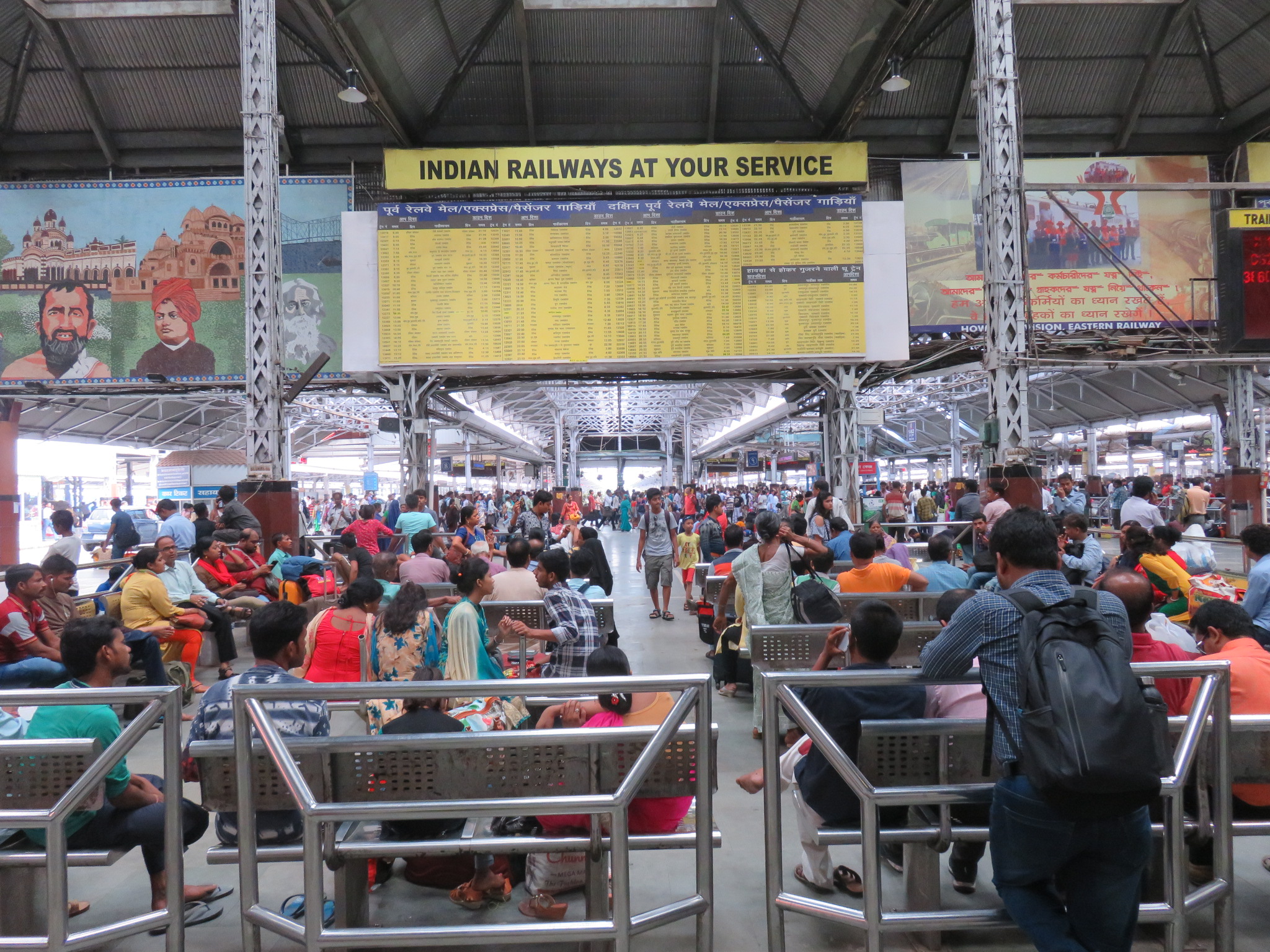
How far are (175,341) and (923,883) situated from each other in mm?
14787

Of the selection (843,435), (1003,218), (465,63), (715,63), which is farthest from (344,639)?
(715,63)

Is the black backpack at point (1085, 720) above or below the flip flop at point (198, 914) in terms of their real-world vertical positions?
above

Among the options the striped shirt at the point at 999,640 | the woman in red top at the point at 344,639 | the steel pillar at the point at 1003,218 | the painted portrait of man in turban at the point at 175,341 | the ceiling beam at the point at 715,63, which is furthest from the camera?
the painted portrait of man in turban at the point at 175,341

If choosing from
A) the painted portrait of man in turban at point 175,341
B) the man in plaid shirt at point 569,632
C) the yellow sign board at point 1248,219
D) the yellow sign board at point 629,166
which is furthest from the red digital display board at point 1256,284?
the painted portrait of man in turban at point 175,341

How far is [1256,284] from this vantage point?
9.38 metres

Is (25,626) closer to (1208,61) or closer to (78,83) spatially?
(78,83)

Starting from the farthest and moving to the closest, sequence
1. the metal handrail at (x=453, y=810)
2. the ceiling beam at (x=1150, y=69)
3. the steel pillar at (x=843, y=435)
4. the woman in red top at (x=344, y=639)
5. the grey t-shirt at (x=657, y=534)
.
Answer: the steel pillar at (x=843, y=435) → the ceiling beam at (x=1150, y=69) → the grey t-shirt at (x=657, y=534) → the woman in red top at (x=344, y=639) → the metal handrail at (x=453, y=810)

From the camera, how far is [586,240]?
12.5 meters

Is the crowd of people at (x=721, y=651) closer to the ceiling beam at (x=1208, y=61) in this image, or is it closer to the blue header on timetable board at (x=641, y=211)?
the blue header on timetable board at (x=641, y=211)

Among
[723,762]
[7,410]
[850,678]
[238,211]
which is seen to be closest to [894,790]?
[850,678]

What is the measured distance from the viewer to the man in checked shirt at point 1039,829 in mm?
2143

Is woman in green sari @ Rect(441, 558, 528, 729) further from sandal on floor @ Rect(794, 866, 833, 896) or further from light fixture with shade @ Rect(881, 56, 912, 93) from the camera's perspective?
light fixture with shade @ Rect(881, 56, 912, 93)

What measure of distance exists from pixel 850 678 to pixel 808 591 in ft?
8.37

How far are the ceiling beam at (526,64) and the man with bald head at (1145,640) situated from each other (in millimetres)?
12077
